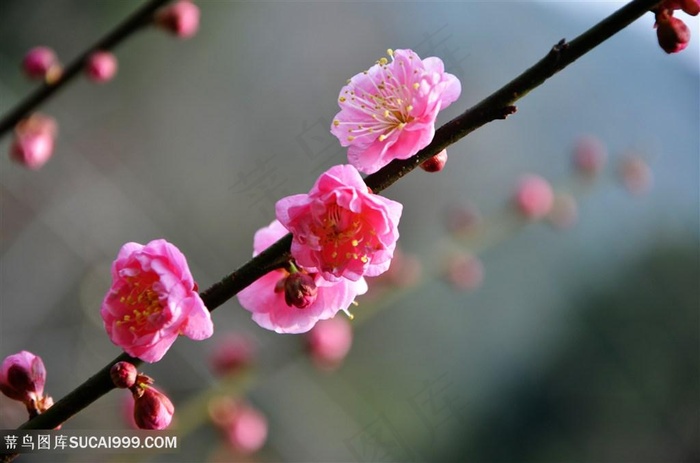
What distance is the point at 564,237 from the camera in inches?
130

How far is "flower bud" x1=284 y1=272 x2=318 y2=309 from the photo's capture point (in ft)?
2.38

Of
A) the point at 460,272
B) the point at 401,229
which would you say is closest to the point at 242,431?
the point at 460,272

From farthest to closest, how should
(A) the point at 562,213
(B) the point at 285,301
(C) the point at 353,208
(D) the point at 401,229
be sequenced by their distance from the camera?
(D) the point at 401,229, (A) the point at 562,213, (B) the point at 285,301, (C) the point at 353,208

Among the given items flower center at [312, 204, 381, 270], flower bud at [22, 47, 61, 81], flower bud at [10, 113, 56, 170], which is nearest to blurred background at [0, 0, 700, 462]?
flower bud at [10, 113, 56, 170]

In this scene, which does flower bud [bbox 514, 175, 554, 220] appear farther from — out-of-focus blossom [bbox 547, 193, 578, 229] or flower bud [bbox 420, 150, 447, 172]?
flower bud [bbox 420, 150, 447, 172]

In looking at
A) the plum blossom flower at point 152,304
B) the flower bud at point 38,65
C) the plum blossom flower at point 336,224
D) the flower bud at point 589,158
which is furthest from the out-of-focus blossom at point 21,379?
the flower bud at point 589,158

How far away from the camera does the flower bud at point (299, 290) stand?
0.73 meters

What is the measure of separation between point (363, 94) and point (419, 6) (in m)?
1.97

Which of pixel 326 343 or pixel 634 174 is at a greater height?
pixel 326 343

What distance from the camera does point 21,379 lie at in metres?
0.79

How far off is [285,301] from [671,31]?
56 centimetres

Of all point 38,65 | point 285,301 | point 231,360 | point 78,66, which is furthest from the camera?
point 231,360

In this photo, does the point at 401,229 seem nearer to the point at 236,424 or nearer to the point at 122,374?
the point at 236,424

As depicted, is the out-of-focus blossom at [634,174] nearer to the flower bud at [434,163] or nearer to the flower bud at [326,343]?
the flower bud at [326,343]
